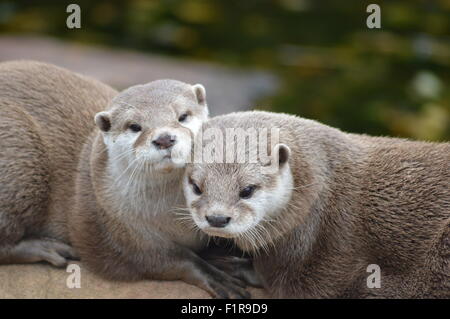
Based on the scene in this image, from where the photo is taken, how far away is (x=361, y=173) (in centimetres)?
390

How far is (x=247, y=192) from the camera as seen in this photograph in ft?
11.6

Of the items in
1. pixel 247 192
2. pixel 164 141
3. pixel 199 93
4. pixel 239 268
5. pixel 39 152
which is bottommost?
pixel 239 268

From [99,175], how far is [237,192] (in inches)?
33.6

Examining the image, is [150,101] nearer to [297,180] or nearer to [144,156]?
[144,156]

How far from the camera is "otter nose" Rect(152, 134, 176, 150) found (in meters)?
3.59

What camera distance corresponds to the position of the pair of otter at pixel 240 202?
3598 millimetres

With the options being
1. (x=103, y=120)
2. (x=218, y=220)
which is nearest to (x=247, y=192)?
(x=218, y=220)

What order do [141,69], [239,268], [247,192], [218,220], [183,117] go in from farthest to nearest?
[141,69]
[239,268]
[183,117]
[247,192]
[218,220]

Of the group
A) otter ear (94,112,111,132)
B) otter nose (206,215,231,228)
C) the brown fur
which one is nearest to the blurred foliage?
the brown fur

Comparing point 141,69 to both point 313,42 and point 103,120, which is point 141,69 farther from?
point 103,120

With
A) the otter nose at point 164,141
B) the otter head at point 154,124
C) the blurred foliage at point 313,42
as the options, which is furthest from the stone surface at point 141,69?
the otter nose at point 164,141

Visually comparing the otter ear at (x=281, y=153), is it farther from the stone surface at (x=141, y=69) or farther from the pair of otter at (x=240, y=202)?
the stone surface at (x=141, y=69)

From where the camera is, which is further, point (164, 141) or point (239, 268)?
point (239, 268)

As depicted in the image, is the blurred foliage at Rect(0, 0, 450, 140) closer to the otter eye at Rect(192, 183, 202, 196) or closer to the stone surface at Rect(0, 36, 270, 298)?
the stone surface at Rect(0, 36, 270, 298)
